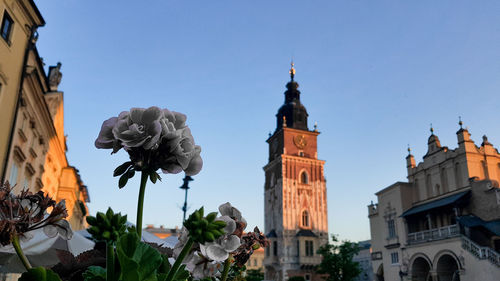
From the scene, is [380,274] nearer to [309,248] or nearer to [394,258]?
[394,258]

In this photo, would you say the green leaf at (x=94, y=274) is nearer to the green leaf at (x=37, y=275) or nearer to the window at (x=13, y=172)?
the green leaf at (x=37, y=275)

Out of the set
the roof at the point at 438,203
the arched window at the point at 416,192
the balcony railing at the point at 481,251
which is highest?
the arched window at the point at 416,192

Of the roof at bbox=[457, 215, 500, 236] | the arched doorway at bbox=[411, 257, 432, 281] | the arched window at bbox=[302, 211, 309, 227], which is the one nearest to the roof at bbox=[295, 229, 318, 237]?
the arched window at bbox=[302, 211, 309, 227]

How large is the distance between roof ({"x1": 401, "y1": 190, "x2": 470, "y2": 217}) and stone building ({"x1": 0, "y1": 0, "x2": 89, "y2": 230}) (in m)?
23.9

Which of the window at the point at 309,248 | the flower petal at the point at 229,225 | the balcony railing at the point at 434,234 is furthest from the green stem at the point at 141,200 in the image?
the window at the point at 309,248

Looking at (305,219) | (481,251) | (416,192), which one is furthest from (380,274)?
(305,219)

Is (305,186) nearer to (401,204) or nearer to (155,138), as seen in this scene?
(401,204)

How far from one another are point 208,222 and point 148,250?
22 cm

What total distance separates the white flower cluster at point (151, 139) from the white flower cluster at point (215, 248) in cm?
24

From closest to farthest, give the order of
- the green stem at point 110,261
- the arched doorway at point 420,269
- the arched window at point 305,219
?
the green stem at point 110,261
the arched doorway at point 420,269
the arched window at point 305,219

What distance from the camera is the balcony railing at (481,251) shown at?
21.5 metres

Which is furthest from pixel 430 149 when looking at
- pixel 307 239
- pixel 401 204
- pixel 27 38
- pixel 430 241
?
pixel 27 38

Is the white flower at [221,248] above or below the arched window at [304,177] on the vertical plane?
below

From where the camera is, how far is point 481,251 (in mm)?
21969
